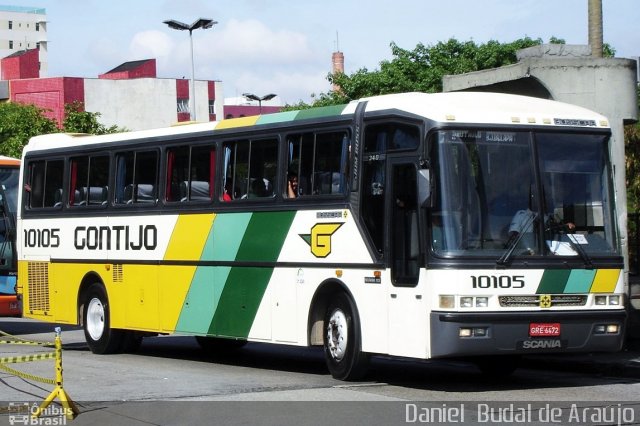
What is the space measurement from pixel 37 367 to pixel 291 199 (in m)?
4.29

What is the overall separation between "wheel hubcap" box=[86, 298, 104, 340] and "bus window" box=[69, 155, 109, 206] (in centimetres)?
167

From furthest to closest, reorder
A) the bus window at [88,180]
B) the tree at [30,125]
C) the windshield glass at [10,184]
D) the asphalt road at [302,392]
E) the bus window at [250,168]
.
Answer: the tree at [30,125], the windshield glass at [10,184], the bus window at [88,180], the bus window at [250,168], the asphalt road at [302,392]

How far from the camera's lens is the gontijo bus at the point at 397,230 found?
13109mm

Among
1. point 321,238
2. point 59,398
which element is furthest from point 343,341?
point 59,398

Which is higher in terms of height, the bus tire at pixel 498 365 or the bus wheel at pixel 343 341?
the bus wheel at pixel 343 341

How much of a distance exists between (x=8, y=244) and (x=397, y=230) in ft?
46.0

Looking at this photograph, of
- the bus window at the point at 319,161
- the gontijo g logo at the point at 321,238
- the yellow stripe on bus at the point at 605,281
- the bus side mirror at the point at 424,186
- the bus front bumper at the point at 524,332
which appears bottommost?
the bus front bumper at the point at 524,332

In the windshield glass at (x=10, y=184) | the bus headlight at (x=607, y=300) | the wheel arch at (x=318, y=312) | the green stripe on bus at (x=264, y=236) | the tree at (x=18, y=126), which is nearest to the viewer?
the bus headlight at (x=607, y=300)

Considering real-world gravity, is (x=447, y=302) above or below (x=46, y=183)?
below

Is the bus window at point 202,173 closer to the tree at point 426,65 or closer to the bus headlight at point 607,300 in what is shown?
the bus headlight at point 607,300

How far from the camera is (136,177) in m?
19.1

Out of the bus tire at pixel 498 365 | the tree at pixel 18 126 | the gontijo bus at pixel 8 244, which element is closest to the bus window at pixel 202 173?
the bus tire at pixel 498 365

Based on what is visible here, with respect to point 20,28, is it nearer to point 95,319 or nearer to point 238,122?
point 95,319

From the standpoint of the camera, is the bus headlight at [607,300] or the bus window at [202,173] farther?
the bus window at [202,173]
